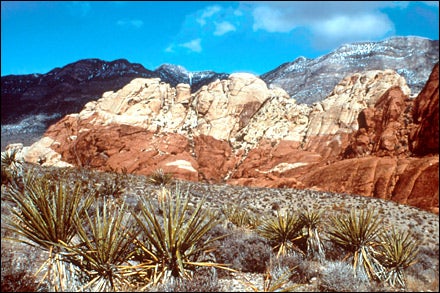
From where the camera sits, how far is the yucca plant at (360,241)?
23.7ft

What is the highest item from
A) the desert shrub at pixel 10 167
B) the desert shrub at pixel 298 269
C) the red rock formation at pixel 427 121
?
the red rock formation at pixel 427 121

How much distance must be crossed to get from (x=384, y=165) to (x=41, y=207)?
30302mm

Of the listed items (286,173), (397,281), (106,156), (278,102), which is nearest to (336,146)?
(286,173)

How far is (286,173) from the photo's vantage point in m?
35.1

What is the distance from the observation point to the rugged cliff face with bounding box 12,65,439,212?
95.5ft

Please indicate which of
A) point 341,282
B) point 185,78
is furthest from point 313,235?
point 185,78

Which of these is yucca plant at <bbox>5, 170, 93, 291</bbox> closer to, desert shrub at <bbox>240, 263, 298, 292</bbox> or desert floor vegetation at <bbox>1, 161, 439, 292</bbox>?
desert floor vegetation at <bbox>1, 161, 439, 292</bbox>

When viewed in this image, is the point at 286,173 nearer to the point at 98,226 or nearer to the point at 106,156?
the point at 106,156

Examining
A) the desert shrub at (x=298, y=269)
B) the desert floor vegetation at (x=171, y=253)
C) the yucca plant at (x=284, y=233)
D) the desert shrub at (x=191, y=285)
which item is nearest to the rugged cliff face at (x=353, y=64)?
the yucca plant at (x=284, y=233)

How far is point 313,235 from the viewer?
27.8ft

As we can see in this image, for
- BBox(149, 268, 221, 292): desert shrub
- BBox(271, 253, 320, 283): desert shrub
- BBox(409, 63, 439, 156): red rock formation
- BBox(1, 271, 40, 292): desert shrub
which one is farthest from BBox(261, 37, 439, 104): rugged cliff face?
BBox(1, 271, 40, 292): desert shrub

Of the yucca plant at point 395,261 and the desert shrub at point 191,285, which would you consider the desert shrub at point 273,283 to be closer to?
the desert shrub at point 191,285

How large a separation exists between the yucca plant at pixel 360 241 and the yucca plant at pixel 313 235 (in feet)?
1.60

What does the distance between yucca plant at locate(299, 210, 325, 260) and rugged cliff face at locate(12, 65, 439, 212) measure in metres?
19.5
